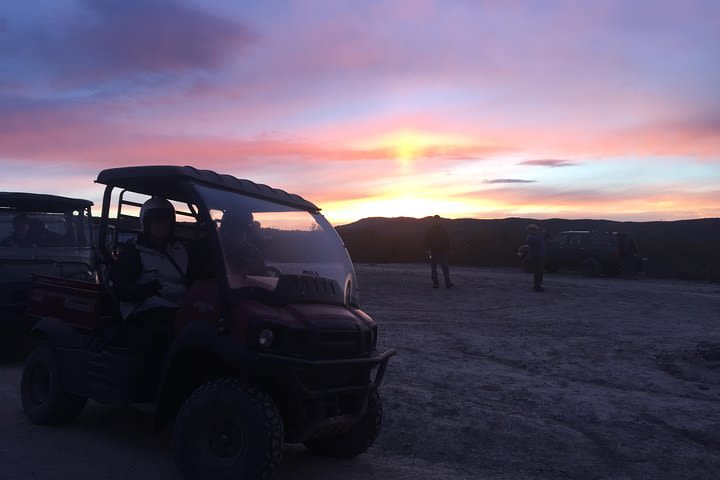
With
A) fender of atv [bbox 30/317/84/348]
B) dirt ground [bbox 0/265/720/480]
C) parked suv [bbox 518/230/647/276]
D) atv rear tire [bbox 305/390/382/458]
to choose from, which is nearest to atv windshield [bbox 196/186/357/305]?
atv rear tire [bbox 305/390/382/458]

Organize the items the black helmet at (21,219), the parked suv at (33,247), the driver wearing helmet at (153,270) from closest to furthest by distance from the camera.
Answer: the driver wearing helmet at (153,270) → the parked suv at (33,247) → the black helmet at (21,219)

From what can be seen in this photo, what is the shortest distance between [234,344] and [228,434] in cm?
64

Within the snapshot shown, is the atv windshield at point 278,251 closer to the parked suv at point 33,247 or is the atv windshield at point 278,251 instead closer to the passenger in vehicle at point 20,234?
the parked suv at point 33,247

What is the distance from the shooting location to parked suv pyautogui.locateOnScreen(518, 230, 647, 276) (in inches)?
1218

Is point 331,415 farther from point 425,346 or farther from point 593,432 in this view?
point 425,346

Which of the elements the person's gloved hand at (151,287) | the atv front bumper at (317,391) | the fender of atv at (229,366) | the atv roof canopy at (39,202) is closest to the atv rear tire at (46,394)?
the person's gloved hand at (151,287)

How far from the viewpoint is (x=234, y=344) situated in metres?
5.21

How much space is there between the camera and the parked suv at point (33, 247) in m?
10.3

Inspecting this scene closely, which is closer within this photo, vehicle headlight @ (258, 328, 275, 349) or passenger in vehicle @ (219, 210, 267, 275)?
vehicle headlight @ (258, 328, 275, 349)

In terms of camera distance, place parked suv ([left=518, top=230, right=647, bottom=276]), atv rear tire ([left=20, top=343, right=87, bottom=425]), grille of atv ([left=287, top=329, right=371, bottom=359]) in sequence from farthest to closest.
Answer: parked suv ([left=518, top=230, right=647, bottom=276]) → atv rear tire ([left=20, top=343, right=87, bottom=425]) → grille of atv ([left=287, top=329, right=371, bottom=359])

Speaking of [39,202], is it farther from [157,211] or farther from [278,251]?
[278,251]

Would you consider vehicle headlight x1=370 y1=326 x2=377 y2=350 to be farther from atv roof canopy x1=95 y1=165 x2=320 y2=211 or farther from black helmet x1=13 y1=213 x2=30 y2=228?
black helmet x1=13 y1=213 x2=30 y2=228

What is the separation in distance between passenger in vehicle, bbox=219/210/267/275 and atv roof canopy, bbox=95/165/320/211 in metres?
0.32

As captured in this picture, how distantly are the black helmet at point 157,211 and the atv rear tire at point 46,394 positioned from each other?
176 cm
